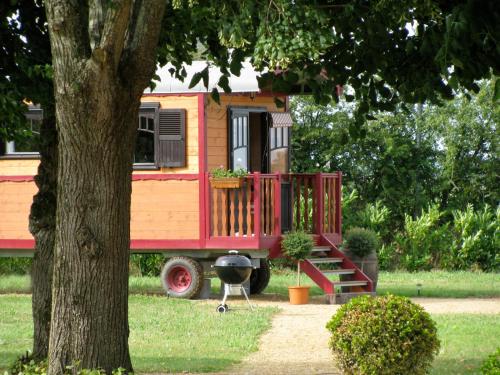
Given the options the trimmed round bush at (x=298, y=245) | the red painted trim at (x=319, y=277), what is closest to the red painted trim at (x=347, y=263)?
the red painted trim at (x=319, y=277)

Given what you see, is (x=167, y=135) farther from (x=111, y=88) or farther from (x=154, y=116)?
(x=111, y=88)

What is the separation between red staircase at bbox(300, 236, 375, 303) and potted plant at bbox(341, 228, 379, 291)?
206 mm

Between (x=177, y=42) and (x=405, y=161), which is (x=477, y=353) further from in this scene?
(x=405, y=161)

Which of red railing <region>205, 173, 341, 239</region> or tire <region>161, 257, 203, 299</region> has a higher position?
red railing <region>205, 173, 341, 239</region>

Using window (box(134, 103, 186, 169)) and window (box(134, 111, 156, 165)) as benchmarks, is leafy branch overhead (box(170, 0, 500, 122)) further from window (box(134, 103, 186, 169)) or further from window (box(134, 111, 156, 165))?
window (box(134, 111, 156, 165))

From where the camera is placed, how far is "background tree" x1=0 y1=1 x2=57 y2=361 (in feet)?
29.3

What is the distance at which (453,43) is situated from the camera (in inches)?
269

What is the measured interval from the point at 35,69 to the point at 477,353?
5.30m

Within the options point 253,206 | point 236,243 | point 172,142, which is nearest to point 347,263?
point 253,206

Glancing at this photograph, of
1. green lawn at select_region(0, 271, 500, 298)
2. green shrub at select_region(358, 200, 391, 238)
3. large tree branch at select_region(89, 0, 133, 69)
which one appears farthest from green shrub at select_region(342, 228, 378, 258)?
large tree branch at select_region(89, 0, 133, 69)

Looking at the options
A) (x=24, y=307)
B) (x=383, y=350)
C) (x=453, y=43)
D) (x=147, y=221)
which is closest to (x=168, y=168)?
(x=147, y=221)

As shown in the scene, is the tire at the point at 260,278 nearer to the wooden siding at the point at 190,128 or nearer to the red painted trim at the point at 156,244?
the red painted trim at the point at 156,244

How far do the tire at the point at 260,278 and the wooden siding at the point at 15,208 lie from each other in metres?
3.91

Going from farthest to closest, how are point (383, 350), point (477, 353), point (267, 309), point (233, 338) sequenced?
1. point (267, 309)
2. point (233, 338)
3. point (477, 353)
4. point (383, 350)
